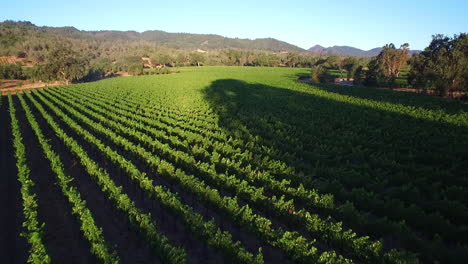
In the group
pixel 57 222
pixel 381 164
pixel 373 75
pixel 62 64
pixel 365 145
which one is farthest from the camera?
pixel 62 64

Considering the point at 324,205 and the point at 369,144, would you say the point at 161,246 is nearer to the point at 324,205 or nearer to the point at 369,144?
the point at 324,205

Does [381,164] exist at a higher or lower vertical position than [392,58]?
lower

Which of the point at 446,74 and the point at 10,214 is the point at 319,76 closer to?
the point at 446,74

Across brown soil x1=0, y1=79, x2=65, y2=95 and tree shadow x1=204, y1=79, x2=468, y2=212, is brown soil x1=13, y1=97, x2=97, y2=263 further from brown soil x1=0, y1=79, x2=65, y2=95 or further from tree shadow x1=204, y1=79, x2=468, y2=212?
brown soil x1=0, y1=79, x2=65, y2=95

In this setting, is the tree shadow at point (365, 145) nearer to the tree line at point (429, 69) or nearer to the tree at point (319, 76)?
the tree line at point (429, 69)

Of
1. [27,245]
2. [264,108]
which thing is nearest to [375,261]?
[27,245]

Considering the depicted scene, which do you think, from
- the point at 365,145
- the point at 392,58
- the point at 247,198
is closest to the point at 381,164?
the point at 365,145

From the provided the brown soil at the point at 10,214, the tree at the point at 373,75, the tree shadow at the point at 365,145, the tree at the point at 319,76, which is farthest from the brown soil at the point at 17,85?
the tree at the point at 373,75
